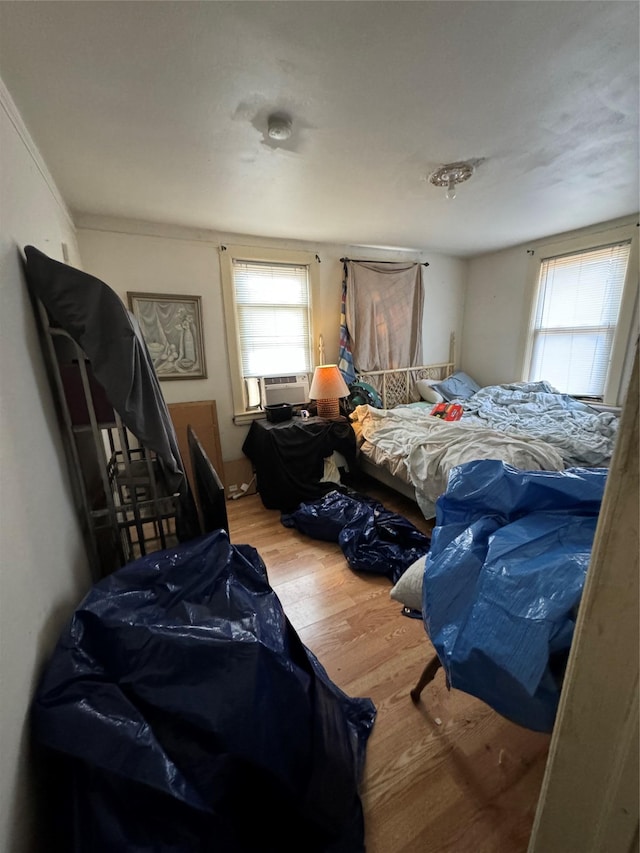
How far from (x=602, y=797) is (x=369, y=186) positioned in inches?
104

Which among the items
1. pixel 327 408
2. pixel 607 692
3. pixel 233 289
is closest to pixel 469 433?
pixel 327 408

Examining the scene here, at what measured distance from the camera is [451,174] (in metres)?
1.92

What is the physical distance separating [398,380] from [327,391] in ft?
4.04

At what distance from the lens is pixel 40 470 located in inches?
38.0

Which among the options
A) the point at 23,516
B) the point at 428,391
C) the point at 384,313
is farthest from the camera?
the point at 428,391

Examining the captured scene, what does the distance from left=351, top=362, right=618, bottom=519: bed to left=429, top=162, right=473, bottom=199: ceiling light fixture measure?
1547 millimetres

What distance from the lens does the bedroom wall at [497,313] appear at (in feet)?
11.9

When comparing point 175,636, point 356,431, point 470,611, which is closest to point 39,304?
point 175,636

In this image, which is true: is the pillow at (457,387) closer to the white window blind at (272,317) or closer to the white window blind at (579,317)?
the white window blind at (579,317)

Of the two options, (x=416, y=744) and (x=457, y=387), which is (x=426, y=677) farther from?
(x=457, y=387)

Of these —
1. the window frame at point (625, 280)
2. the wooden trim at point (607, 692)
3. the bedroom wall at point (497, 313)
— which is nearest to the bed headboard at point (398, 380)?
the bedroom wall at point (497, 313)

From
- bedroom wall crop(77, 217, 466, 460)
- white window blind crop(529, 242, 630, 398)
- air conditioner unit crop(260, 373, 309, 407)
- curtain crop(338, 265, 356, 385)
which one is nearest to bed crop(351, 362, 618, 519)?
curtain crop(338, 265, 356, 385)

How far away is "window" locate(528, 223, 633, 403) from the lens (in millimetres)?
2976

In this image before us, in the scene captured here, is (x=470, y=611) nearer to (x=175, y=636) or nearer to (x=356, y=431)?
(x=175, y=636)
